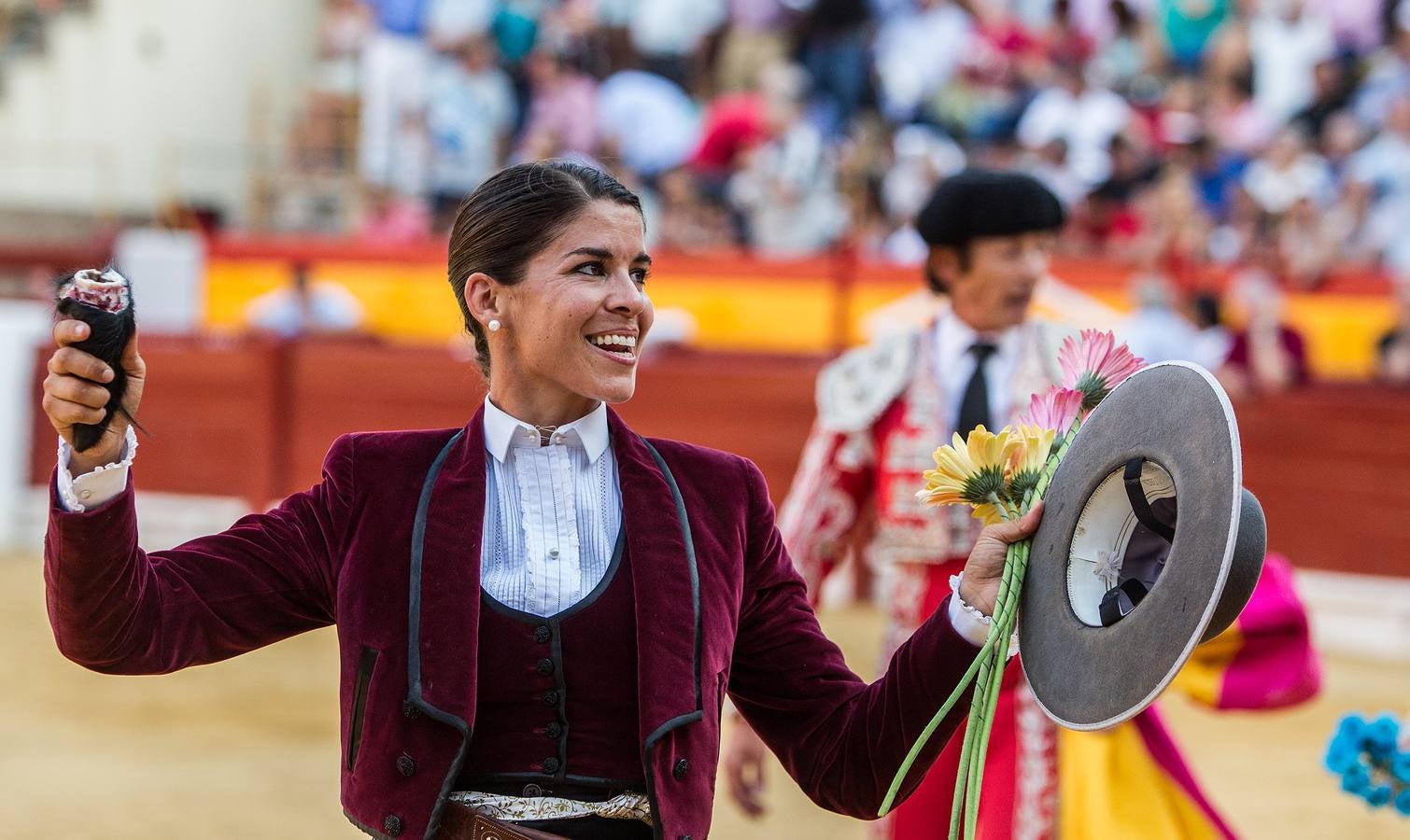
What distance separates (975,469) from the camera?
1866mm

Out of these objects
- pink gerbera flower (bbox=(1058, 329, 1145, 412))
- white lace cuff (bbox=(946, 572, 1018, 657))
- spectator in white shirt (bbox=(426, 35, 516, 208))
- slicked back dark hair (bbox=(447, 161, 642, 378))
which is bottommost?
white lace cuff (bbox=(946, 572, 1018, 657))

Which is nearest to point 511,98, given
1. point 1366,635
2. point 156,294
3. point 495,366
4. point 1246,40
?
point 156,294

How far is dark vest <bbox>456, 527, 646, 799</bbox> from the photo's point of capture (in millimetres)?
1816

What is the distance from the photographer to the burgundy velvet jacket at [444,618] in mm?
1758

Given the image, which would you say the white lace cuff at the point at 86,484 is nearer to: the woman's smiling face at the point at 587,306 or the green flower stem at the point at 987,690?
the woman's smiling face at the point at 587,306

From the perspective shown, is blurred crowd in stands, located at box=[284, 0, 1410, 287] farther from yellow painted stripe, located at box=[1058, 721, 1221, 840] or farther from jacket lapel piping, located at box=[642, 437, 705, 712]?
jacket lapel piping, located at box=[642, 437, 705, 712]

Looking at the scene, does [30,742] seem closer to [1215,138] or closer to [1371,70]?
[1215,138]

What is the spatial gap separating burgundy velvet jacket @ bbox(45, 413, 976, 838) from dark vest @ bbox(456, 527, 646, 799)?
0.14ft

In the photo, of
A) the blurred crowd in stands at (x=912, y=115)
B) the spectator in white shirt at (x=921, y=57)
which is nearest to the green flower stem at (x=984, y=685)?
the blurred crowd in stands at (x=912, y=115)

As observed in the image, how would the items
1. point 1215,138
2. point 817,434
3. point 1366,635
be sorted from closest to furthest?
point 817,434 < point 1366,635 < point 1215,138

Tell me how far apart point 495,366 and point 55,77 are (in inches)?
501

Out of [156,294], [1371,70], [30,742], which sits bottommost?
[30,742]

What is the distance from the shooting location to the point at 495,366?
1996 mm

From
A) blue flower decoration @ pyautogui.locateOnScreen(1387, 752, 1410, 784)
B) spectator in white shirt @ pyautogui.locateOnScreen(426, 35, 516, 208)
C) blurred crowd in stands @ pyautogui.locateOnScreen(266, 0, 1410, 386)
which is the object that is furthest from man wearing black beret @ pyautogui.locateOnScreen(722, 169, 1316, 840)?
spectator in white shirt @ pyautogui.locateOnScreen(426, 35, 516, 208)
